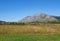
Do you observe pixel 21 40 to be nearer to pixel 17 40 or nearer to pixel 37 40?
pixel 17 40

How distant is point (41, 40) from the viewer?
92.3 ft

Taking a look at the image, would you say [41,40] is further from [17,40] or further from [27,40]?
[17,40]

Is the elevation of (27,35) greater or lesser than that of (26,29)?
lesser

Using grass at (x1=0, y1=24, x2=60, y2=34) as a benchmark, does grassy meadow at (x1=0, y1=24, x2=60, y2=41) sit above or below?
below

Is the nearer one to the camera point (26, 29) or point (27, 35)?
point (27, 35)

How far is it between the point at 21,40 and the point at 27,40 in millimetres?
1051

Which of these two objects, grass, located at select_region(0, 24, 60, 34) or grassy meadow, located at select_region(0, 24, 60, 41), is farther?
grass, located at select_region(0, 24, 60, 34)

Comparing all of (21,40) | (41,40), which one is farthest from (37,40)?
(21,40)

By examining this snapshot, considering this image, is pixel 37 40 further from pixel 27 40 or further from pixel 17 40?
pixel 17 40

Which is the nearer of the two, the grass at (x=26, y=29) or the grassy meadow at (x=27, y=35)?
the grassy meadow at (x=27, y=35)

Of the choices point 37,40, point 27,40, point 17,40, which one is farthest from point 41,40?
point 17,40

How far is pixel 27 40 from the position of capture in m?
27.7

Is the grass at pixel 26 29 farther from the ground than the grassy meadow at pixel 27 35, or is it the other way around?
the grass at pixel 26 29

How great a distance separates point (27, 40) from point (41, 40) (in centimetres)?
253
